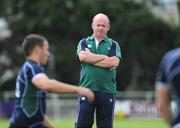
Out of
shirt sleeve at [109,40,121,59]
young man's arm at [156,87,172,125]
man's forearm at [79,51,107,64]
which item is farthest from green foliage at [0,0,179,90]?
young man's arm at [156,87,172,125]

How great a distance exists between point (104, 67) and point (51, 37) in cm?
5333

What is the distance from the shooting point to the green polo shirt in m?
8.84

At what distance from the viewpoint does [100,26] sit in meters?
8.96

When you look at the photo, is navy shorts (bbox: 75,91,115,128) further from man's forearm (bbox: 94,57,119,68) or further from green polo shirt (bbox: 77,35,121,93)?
man's forearm (bbox: 94,57,119,68)

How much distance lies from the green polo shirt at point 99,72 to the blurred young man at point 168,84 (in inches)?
124

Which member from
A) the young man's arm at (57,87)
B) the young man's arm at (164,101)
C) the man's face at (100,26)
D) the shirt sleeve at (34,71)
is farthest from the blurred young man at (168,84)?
the man's face at (100,26)

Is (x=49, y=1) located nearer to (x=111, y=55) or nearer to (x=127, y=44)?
(x=127, y=44)

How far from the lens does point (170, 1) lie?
7344 centimetres

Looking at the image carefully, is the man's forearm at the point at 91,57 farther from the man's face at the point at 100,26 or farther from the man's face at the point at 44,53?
the man's face at the point at 44,53

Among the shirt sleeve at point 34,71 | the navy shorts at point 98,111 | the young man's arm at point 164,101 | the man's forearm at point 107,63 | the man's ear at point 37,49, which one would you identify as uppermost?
the man's ear at point 37,49

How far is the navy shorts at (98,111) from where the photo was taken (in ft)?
29.1

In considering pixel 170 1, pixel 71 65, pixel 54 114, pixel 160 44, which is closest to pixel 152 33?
pixel 160 44

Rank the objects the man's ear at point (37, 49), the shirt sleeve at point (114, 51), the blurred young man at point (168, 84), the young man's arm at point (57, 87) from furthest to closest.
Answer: the shirt sleeve at point (114, 51)
the man's ear at point (37, 49)
the young man's arm at point (57, 87)
the blurred young man at point (168, 84)

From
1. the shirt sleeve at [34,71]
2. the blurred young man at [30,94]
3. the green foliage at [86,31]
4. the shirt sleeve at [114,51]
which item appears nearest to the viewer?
the shirt sleeve at [34,71]
